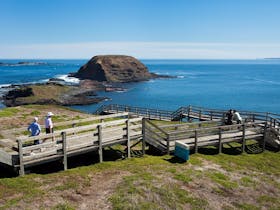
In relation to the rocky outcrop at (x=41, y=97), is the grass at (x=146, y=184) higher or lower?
higher

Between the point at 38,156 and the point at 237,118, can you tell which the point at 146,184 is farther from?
the point at 237,118

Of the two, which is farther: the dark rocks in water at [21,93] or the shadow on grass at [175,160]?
the dark rocks in water at [21,93]

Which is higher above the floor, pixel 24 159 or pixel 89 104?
pixel 24 159

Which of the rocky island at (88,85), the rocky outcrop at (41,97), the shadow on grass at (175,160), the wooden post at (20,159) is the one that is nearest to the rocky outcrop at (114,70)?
the rocky island at (88,85)

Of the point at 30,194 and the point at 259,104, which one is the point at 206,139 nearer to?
the point at 30,194

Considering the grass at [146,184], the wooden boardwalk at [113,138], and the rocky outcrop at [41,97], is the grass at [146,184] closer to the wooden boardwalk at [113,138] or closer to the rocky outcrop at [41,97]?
the wooden boardwalk at [113,138]

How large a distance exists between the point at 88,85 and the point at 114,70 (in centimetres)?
2822

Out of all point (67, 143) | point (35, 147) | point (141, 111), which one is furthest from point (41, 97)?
point (35, 147)

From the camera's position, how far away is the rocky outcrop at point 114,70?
398 feet

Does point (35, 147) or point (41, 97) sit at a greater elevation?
point (35, 147)

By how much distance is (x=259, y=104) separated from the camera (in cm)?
6556

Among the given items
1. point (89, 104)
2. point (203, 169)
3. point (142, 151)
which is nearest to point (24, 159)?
point (142, 151)

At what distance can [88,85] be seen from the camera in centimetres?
10050

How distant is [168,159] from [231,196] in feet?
12.9
